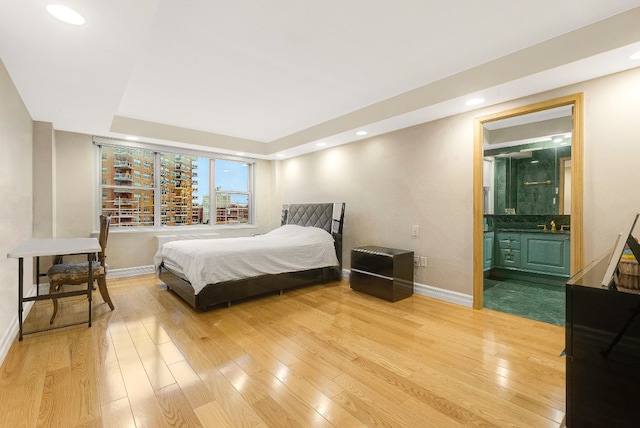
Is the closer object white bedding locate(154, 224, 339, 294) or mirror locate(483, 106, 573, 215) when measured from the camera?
white bedding locate(154, 224, 339, 294)

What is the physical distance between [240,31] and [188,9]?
0.37m

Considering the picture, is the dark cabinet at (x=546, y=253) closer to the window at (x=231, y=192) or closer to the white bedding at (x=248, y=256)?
the white bedding at (x=248, y=256)

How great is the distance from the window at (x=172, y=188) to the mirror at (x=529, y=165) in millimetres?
4634

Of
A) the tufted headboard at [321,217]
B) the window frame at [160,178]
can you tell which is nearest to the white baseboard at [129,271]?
the window frame at [160,178]

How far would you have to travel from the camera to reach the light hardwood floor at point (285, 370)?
156 centimetres

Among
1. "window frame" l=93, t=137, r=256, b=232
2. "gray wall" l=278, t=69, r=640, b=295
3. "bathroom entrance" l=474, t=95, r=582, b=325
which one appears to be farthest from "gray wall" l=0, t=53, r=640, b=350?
"bathroom entrance" l=474, t=95, r=582, b=325

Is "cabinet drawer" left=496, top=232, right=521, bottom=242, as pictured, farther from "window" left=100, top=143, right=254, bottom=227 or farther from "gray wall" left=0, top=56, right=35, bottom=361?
"gray wall" left=0, top=56, right=35, bottom=361

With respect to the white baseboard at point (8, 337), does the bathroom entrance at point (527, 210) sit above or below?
above

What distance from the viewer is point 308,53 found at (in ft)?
8.07

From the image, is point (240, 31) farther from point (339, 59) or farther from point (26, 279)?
point (26, 279)

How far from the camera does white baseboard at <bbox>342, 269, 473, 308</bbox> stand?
10.8 feet

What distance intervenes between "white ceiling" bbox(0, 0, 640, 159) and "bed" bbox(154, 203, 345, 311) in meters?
1.73

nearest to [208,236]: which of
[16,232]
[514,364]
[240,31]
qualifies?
[16,232]

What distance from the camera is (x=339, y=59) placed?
8.44 ft
